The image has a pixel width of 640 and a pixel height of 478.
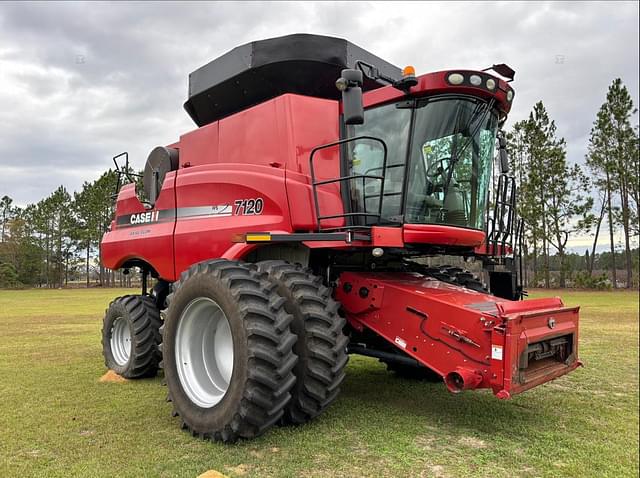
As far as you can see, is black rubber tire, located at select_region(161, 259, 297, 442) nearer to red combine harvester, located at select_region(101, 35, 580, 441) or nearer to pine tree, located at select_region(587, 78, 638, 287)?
red combine harvester, located at select_region(101, 35, 580, 441)

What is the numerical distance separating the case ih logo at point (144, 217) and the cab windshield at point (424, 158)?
9.45 ft

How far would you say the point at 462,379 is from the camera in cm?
390

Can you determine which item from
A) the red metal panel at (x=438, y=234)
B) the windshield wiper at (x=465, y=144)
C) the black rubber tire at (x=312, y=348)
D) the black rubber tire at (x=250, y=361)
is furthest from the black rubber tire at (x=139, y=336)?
the windshield wiper at (x=465, y=144)

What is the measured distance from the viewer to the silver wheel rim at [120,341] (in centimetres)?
698

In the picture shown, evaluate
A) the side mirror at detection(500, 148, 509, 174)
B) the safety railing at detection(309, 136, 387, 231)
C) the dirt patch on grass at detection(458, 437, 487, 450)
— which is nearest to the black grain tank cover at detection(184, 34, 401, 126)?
the safety railing at detection(309, 136, 387, 231)

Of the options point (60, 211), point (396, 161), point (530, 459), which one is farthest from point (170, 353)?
point (60, 211)

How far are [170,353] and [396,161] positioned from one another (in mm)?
2718

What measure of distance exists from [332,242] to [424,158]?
1.13 m

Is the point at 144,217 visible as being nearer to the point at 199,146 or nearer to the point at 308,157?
the point at 199,146

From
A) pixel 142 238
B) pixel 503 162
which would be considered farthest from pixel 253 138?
pixel 503 162

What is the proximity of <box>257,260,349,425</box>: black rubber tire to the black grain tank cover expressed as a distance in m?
2.46

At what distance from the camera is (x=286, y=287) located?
167 inches

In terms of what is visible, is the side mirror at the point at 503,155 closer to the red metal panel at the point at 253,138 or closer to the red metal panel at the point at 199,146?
the red metal panel at the point at 253,138

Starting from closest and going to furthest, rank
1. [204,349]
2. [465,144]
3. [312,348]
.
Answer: [312,348], [465,144], [204,349]
